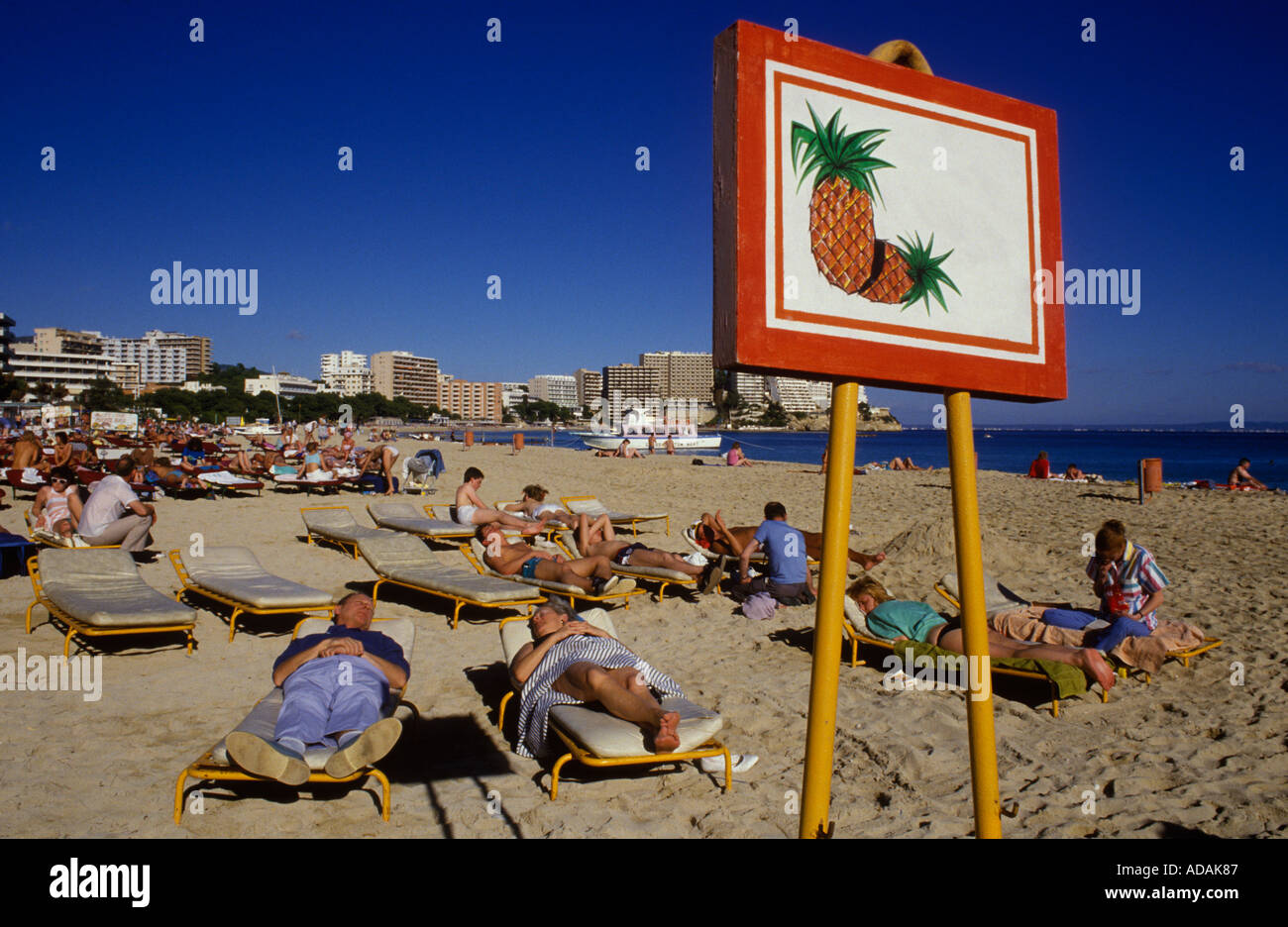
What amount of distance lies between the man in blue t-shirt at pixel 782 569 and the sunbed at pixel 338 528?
172 inches

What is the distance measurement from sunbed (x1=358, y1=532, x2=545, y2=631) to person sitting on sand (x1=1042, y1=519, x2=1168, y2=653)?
4.47 meters

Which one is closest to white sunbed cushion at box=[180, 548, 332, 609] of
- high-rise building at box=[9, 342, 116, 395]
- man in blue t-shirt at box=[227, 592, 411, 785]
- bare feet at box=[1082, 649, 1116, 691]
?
man in blue t-shirt at box=[227, 592, 411, 785]

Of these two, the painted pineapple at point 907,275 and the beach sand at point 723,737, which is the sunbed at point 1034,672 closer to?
the beach sand at point 723,737

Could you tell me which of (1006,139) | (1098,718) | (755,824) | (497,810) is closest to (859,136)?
(1006,139)

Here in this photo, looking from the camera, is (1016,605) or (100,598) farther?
(1016,605)

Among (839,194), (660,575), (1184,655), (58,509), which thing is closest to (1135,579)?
(1184,655)

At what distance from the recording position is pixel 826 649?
187cm

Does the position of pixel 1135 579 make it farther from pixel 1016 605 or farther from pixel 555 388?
pixel 555 388

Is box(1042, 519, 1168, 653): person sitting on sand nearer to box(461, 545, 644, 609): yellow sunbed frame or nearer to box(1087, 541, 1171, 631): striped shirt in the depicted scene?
box(1087, 541, 1171, 631): striped shirt

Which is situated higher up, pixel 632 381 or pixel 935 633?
pixel 632 381

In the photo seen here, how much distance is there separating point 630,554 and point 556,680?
4.08 meters

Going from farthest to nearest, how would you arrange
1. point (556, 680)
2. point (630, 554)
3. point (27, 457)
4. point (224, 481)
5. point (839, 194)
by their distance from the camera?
point (224, 481) < point (27, 457) < point (630, 554) < point (556, 680) < point (839, 194)

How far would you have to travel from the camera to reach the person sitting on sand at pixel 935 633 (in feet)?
16.8
